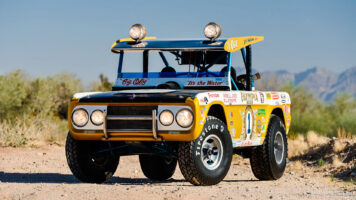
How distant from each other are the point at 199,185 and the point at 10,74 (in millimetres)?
24006

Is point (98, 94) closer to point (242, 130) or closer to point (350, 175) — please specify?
point (242, 130)

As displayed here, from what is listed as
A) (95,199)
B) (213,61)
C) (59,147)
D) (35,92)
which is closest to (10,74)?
(35,92)

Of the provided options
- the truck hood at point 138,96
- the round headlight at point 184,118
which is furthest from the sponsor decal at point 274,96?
the round headlight at point 184,118

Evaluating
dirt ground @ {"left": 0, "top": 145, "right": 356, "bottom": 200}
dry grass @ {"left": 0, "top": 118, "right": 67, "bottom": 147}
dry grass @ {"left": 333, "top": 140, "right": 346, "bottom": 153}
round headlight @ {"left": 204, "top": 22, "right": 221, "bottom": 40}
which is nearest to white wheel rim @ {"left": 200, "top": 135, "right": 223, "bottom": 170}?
dirt ground @ {"left": 0, "top": 145, "right": 356, "bottom": 200}

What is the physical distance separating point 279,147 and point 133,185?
3629mm

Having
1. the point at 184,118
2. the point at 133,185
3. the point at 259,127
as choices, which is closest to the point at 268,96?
the point at 259,127

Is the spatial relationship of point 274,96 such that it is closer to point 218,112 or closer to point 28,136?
point 218,112

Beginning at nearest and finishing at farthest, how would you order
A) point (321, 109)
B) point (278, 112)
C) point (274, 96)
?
point (274, 96)
point (278, 112)
point (321, 109)

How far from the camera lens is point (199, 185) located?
8945mm

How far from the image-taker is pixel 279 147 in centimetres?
1167

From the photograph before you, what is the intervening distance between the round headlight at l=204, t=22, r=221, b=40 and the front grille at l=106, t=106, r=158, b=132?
205 centimetres

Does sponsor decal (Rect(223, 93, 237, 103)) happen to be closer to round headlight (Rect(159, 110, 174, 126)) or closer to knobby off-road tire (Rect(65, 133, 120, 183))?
round headlight (Rect(159, 110, 174, 126))

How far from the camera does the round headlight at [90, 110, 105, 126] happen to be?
9062mm

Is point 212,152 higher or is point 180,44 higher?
point 180,44
